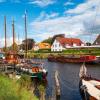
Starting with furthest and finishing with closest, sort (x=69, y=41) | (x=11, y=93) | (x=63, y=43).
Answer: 1. (x=69, y=41)
2. (x=63, y=43)
3. (x=11, y=93)

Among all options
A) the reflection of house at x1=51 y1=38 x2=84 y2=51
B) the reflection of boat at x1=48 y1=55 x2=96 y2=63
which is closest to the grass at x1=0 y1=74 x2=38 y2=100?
the reflection of boat at x1=48 y1=55 x2=96 y2=63

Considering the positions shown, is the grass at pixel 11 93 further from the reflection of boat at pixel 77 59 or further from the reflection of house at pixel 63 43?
the reflection of house at pixel 63 43

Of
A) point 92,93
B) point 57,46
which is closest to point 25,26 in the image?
point 92,93

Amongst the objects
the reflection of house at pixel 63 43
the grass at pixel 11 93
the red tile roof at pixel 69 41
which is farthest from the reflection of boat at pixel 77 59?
the grass at pixel 11 93

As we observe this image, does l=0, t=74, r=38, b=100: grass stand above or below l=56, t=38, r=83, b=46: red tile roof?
below

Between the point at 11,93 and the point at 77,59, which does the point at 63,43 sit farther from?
the point at 11,93

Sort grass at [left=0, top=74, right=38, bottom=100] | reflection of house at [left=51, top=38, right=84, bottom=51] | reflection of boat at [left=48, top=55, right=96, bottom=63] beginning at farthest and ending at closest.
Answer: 1. reflection of house at [left=51, top=38, right=84, bottom=51]
2. reflection of boat at [left=48, top=55, right=96, bottom=63]
3. grass at [left=0, top=74, right=38, bottom=100]

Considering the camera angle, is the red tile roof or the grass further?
the red tile roof

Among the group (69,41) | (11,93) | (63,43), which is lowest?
(11,93)

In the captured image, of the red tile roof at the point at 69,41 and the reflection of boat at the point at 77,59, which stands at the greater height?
the red tile roof at the point at 69,41

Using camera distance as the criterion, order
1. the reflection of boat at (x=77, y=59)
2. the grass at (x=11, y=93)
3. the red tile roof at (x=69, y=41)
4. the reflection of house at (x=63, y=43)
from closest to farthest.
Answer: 1. the grass at (x=11, y=93)
2. the reflection of boat at (x=77, y=59)
3. the reflection of house at (x=63, y=43)
4. the red tile roof at (x=69, y=41)

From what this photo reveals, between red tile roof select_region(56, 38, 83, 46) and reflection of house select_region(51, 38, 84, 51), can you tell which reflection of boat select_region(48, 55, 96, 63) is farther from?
red tile roof select_region(56, 38, 83, 46)

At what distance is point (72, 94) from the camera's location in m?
33.5

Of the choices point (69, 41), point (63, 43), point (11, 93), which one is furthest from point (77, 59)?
point (11, 93)
